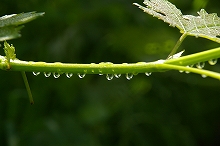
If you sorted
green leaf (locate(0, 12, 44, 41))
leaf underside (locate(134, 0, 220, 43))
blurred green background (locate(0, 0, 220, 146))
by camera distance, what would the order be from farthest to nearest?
blurred green background (locate(0, 0, 220, 146)) → leaf underside (locate(134, 0, 220, 43)) → green leaf (locate(0, 12, 44, 41))

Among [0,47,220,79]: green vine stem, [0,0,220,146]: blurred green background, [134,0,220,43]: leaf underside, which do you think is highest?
[134,0,220,43]: leaf underside

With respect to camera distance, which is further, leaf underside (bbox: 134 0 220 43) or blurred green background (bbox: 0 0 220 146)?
blurred green background (bbox: 0 0 220 146)

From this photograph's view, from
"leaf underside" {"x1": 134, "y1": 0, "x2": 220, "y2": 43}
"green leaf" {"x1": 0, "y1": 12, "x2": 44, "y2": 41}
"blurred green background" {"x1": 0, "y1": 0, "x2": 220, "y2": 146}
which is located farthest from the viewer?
"blurred green background" {"x1": 0, "y1": 0, "x2": 220, "y2": 146}

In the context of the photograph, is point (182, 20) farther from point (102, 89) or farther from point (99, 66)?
point (102, 89)

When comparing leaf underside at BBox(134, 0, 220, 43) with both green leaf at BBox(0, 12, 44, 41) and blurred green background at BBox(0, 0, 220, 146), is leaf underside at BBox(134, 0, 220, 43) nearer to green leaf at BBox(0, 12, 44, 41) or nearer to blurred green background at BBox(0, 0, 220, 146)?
green leaf at BBox(0, 12, 44, 41)

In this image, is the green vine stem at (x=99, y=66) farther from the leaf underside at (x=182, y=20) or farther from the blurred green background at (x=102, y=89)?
the blurred green background at (x=102, y=89)

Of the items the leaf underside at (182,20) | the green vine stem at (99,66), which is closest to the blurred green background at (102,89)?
the leaf underside at (182,20)

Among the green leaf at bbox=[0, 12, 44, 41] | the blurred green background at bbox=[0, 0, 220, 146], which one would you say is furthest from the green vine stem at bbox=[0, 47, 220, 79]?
the blurred green background at bbox=[0, 0, 220, 146]
